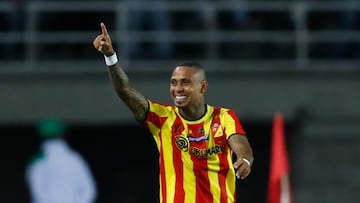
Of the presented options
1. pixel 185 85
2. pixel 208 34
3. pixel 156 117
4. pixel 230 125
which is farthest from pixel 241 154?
pixel 208 34

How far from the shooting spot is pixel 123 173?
60.5 feet

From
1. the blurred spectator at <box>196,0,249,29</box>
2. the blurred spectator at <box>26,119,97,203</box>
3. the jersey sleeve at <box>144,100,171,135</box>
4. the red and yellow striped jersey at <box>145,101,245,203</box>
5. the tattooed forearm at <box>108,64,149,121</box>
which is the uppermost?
the blurred spectator at <box>196,0,249,29</box>

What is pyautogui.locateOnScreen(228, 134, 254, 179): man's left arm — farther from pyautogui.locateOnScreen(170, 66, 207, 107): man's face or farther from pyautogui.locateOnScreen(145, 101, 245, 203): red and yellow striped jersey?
pyautogui.locateOnScreen(170, 66, 207, 107): man's face

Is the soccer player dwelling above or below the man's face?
below

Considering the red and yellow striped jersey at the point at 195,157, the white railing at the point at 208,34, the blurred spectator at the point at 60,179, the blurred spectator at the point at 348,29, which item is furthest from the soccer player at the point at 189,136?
the blurred spectator at the point at 348,29

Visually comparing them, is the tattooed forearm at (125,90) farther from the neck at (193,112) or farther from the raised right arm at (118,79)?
the neck at (193,112)

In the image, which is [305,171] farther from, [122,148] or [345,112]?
[122,148]

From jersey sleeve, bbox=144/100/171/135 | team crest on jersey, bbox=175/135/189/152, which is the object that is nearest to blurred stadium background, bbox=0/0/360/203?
jersey sleeve, bbox=144/100/171/135

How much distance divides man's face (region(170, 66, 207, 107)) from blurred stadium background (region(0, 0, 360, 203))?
24.8 ft

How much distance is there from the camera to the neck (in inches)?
363

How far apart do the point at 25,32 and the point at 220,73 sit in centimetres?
267

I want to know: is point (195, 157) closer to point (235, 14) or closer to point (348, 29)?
point (235, 14)

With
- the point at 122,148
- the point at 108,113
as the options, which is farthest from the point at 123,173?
the point at 108,113

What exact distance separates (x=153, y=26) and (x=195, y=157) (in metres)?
8.15
